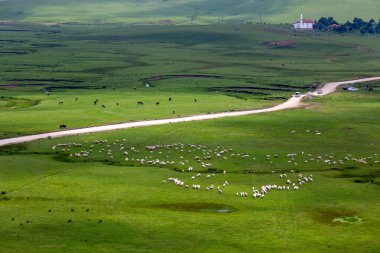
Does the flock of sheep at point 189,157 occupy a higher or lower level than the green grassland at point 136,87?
higher

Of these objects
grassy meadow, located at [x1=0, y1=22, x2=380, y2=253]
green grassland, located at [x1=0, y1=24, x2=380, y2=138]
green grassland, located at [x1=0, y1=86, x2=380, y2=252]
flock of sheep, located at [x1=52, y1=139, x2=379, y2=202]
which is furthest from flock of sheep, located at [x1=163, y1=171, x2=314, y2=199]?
green grassland, located at [x1=0, y1=24, x2=380, y2=138]

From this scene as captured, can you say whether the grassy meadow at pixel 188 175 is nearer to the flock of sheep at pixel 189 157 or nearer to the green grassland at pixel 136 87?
the flock of sheep at pixel 189 157

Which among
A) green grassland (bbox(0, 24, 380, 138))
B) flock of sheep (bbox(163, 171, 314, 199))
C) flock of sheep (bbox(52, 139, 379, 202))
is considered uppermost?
flock of sheep (bbox(163, 171, 314, 199))

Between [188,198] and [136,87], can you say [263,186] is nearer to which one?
[188,198]

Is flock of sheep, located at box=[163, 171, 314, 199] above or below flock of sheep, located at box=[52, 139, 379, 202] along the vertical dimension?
above

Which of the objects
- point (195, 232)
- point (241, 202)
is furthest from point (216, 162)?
point (195, 232)

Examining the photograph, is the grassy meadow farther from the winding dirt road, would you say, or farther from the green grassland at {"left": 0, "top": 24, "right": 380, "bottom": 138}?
the winding dirt road

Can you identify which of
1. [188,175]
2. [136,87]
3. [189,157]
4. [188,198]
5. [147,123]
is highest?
[188,198]

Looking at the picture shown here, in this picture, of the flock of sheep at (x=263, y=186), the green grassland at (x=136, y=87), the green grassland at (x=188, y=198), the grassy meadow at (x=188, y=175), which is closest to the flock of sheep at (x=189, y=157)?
the flock of sheep at (x=263, y=186)

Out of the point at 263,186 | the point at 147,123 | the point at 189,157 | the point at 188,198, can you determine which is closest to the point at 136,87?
the point at 147,123
